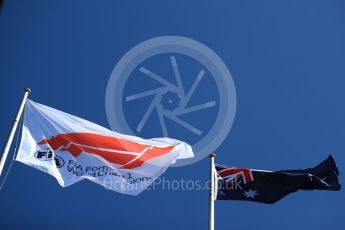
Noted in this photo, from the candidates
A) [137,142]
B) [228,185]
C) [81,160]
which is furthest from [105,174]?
[228,185]

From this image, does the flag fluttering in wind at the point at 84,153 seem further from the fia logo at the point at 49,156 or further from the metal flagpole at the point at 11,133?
the metal flagpole at the point at 11,133

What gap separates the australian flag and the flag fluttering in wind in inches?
112

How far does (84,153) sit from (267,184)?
7.15 meters

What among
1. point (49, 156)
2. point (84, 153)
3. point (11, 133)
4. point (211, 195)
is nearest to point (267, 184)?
point (211, 195)

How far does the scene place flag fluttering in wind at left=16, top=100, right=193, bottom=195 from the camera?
523 inches

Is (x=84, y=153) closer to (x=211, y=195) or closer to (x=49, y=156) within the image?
(x=49, y=156)

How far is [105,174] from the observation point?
14062 mm

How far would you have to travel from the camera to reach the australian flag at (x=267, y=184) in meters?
16.6

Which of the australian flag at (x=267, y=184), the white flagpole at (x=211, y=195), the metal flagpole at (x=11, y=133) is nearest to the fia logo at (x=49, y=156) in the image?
the metal flagpole at (x=11, y=133)

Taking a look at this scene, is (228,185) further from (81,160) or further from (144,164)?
(81,160)

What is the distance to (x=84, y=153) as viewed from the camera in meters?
14.2

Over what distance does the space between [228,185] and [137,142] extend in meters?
Result: 4.08

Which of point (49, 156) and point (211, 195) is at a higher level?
point (49, 156)

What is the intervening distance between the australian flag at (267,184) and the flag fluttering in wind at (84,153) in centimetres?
285
